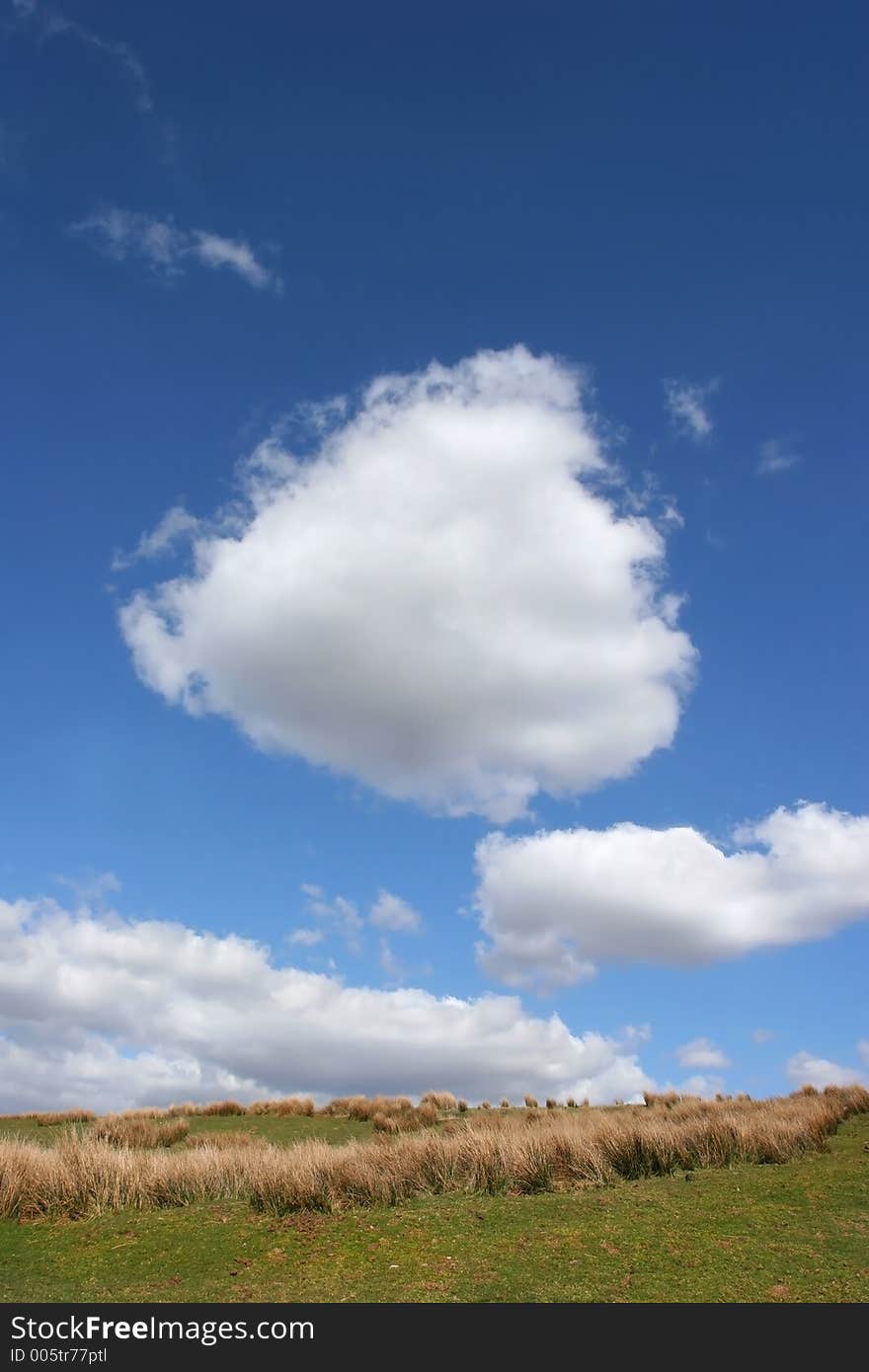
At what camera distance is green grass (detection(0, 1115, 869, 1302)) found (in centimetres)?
985

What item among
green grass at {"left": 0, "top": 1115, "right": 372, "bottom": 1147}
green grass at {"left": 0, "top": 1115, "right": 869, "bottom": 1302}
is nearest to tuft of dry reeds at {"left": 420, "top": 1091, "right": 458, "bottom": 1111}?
green grass at {"left": 0, "top": 1115, "right": 372, "bottom": 1147}

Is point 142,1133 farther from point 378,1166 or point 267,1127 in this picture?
point 378,1166

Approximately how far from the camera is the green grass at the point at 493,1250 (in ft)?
32.3

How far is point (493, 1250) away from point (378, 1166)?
4.76 m

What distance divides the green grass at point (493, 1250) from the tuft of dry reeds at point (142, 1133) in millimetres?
9697

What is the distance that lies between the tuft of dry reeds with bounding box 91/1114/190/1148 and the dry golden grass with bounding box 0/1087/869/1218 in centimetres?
643

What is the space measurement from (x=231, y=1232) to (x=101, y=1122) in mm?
17990

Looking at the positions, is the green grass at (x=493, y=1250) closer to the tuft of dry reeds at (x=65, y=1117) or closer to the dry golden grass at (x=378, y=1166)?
the dry golden grass at (x=378, y=1166)

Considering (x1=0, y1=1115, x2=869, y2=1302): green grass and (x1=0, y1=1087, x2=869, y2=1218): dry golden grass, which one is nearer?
(x1=0, y1=1115, x2=869, y2=1302): green grass

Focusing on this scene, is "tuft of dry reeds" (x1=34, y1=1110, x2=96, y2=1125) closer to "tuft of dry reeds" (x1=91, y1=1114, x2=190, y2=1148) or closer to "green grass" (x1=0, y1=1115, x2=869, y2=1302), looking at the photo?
"tuft of dry reeds" (x1=91, y1=1114, x2=190, y2=1148)

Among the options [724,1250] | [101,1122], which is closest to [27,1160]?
[724,1250]

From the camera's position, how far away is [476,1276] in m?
10.1
